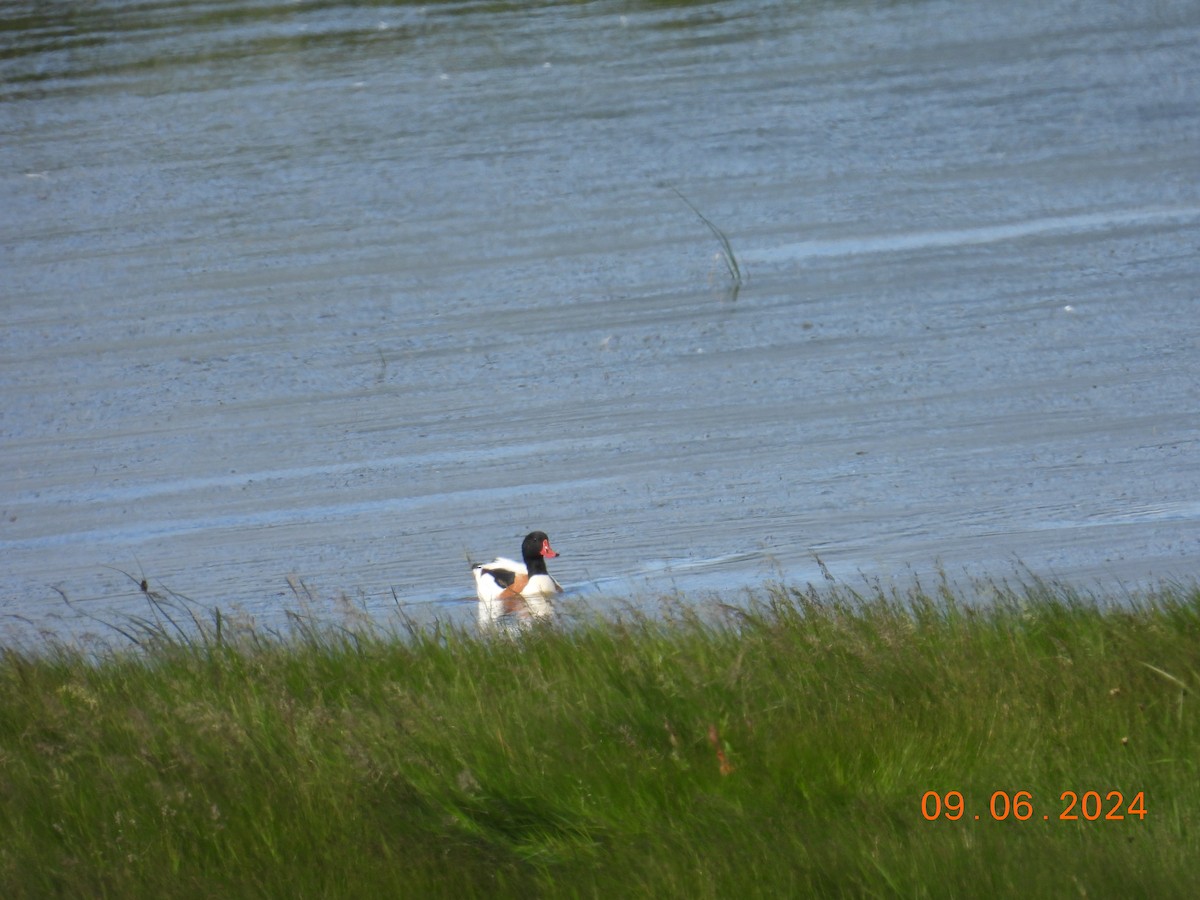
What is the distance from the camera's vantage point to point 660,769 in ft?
16.2

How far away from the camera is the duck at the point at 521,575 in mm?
8289

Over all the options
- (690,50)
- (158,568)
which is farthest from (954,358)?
(690,50)

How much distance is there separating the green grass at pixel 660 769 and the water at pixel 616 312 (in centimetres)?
216

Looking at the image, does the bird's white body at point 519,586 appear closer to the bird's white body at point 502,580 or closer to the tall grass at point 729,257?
the bird's white body at point 502,580

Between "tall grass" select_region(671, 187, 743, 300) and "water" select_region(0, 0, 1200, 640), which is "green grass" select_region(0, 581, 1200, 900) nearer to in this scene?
"water" select_region(0, 0, 1200, 640)

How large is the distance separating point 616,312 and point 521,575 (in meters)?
5.58
